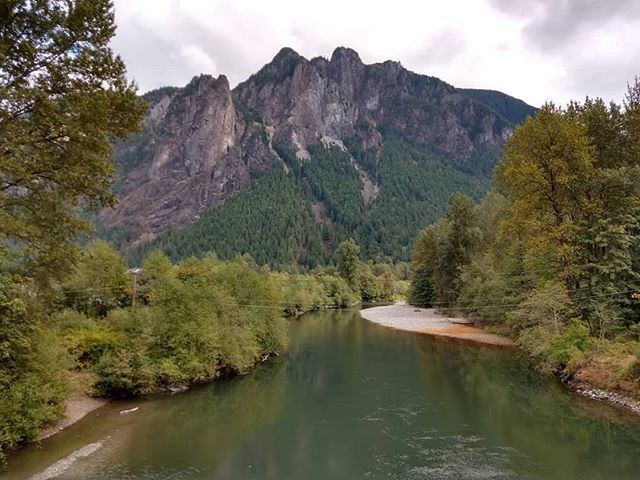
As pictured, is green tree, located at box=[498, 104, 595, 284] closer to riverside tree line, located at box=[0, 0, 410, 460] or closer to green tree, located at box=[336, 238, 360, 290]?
riverside tree line, located at box=[0, 0, 410, 460]

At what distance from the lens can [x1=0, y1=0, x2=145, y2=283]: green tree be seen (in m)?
12.5

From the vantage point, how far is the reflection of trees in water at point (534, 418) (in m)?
17.0

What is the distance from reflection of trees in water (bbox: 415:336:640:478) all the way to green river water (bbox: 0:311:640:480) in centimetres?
7

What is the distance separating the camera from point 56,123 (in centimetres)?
1288

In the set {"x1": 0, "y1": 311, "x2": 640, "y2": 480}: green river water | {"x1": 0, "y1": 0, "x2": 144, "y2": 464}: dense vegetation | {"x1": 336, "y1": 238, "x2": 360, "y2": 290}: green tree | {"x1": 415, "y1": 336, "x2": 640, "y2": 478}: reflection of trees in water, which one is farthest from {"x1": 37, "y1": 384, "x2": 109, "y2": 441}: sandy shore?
{"x1": 336, "y1": 238, "x2": 360, "y2": 290}: green tree

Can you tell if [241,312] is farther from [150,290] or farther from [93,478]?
[93,478]

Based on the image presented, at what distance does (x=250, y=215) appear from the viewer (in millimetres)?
189250

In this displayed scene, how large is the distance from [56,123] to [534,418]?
75.9 ft

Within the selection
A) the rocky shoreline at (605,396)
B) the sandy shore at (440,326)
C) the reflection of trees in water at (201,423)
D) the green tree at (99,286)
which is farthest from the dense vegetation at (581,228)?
the green tree at (99,286)

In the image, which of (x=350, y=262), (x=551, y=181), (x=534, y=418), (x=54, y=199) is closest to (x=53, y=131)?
(x=54, y=199)

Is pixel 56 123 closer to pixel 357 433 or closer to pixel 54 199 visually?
pixel 54 199

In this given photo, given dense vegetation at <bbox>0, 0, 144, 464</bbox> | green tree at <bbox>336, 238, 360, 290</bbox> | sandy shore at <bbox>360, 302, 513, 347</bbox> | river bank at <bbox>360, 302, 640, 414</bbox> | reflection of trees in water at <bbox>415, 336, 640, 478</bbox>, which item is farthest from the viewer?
green tree at <bbox>336, 238, 360, 290</bbox>

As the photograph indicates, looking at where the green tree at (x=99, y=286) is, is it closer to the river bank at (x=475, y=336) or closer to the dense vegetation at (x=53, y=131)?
the dense vegetation at (x=53, y=131)

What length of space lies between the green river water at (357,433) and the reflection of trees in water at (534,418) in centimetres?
7
